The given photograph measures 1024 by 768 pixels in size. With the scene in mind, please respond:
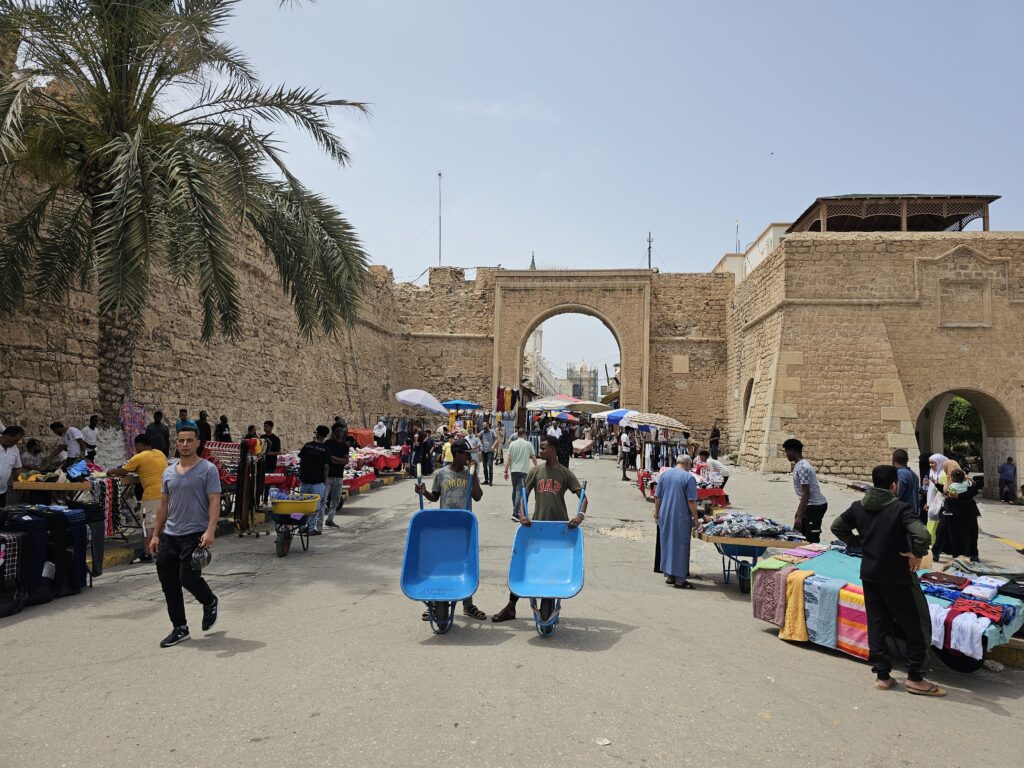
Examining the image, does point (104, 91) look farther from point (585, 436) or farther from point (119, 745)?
point (585, 436)

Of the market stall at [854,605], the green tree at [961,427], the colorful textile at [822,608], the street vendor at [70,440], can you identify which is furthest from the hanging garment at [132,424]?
the green tree at [961,427]

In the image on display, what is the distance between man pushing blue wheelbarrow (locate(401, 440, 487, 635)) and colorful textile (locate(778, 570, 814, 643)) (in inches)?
89.8

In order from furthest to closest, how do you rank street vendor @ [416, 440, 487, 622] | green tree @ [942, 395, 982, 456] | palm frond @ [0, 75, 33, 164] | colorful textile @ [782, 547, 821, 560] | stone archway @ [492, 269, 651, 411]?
stone archway @ [492, 269, 651, 411]
green tree @ [942, 395, 982, 456]
palm frond @ [0, 75, 33, 164]
street vendor @ [416, 440, 487, 622]
colorful textile @ [782, 547, 821, 560]

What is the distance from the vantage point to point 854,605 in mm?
4879

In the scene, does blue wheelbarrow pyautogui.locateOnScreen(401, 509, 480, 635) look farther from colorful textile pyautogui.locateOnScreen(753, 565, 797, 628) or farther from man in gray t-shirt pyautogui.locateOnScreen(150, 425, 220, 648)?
colorful textile pyautogui.locateOnScreen(753, 565, 797, 628)

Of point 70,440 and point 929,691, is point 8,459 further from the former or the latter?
point 929,691

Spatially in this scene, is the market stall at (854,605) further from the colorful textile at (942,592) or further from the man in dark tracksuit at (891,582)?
the man in dark tracksuit at (891,582)

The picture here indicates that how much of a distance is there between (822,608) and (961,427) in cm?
2860

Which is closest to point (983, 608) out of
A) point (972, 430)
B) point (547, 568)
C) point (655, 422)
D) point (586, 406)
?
point (547, 568)

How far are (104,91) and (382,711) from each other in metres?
8.69

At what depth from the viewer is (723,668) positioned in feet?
14.5

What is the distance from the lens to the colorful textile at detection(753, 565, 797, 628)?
5.29 m

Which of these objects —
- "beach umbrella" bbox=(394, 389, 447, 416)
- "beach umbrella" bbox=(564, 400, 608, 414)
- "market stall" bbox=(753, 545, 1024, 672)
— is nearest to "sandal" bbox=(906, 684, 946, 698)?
"market stall" bbox=(753, 545, 1024, 672)

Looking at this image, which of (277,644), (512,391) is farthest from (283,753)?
(512,391)
